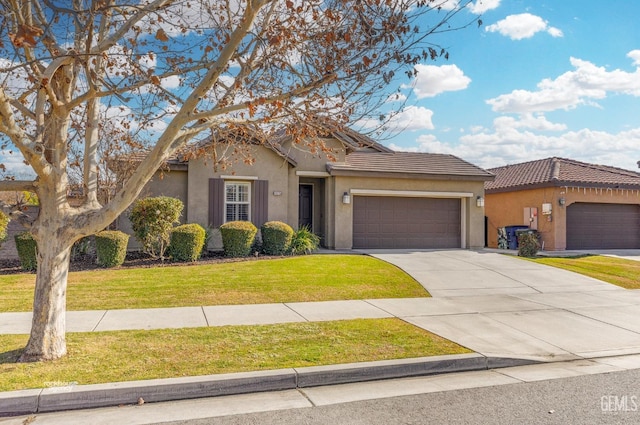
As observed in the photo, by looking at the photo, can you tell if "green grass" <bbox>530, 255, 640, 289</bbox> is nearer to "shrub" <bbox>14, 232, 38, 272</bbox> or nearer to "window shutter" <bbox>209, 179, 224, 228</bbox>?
"window shutter" <bbox>209, 179, 224, 228</bbox>

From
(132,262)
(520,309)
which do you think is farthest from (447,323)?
(132,262)

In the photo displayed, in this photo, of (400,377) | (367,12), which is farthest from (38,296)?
(367,12)

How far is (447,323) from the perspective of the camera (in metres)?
7.86

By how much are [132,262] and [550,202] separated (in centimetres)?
1636

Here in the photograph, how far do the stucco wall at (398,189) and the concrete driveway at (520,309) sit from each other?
10.7 ft

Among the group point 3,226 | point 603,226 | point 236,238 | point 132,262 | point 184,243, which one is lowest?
point 132,262

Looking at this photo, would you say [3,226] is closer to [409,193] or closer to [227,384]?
[227,384]

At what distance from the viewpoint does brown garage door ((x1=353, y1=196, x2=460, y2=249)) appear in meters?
18.0

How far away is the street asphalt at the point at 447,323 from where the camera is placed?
4.92m

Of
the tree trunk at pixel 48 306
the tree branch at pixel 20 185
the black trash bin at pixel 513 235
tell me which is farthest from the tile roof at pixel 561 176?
the tree branch at pixel 20 185

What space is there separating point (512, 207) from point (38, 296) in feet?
68.0

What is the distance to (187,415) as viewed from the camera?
177 inches

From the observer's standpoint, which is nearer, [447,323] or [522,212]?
[447,323]

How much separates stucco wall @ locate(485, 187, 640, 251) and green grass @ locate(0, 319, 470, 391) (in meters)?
14.9
